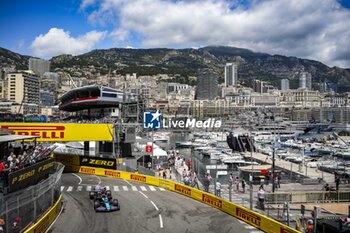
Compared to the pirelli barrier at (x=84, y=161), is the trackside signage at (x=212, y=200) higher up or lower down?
lower down

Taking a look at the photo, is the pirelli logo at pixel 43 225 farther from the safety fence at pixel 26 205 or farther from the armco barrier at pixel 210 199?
the armco barrier at pixel 210 199

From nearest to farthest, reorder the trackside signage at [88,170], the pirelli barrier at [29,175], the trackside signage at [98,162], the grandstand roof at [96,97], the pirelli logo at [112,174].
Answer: the pirelli barrier at [29,175]
the pirelli logo at [112,174]
the trackside signage at [98,162]
the trackside signage at [88,170]
the grandstand roof at [96,97]

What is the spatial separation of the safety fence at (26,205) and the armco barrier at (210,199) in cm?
1139

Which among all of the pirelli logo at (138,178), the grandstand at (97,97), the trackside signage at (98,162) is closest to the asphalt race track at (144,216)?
the pirelli logo at (138,178)

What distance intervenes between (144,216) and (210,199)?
630 cm

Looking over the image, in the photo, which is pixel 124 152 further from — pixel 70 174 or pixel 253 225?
pixel 253 225

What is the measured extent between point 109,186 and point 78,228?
1458 centimetres

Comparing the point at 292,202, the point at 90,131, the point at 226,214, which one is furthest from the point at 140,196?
the point at 90,131

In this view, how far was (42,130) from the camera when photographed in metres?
41.4

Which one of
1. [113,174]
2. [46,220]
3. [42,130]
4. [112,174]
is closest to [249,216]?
[46,220]

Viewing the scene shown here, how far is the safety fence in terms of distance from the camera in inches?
585

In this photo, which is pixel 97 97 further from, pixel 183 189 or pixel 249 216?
pixel 249 216

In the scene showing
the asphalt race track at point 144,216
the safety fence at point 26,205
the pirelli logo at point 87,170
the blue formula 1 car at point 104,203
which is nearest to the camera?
the safety fence at point 26,205

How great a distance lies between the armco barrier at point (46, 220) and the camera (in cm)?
1723
